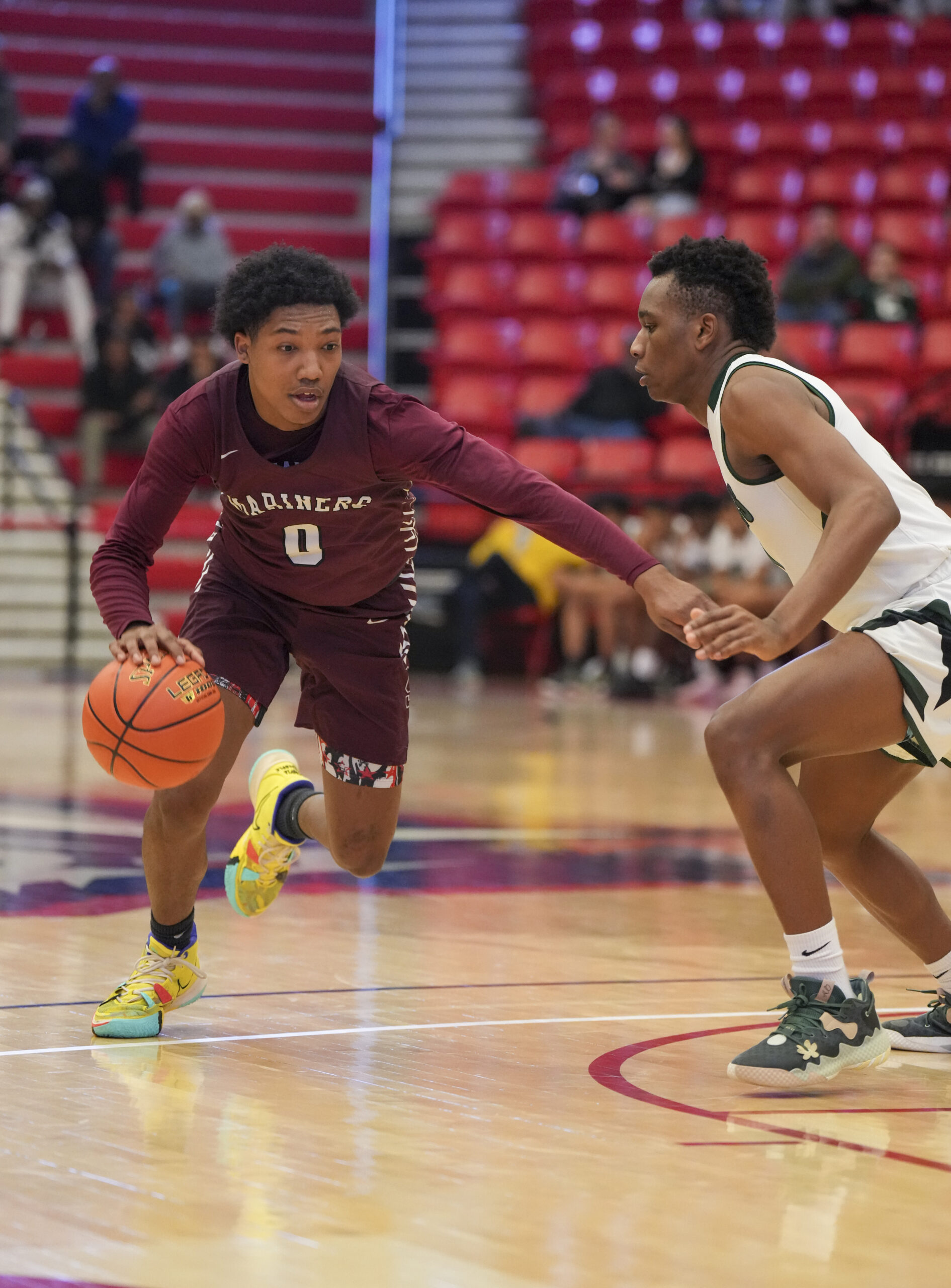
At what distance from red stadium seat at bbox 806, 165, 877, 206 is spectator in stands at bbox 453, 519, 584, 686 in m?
4.44

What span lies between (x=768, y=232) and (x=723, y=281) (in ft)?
41.6

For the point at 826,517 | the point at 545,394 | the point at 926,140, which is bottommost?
the point at 826,517

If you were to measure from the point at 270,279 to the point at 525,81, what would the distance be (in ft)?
53.3

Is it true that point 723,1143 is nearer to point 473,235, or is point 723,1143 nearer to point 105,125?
point 473,235

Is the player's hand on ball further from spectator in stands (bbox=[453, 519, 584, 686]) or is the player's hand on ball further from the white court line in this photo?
spectator in stands (bbox=[453, 519, 584, 686])

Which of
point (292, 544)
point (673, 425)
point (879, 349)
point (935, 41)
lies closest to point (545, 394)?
point (673, 425)

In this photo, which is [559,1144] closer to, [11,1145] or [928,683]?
[11,1145]

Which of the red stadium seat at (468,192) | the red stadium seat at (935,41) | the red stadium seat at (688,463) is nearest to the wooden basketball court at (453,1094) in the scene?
the red stadium seat at (688,463)

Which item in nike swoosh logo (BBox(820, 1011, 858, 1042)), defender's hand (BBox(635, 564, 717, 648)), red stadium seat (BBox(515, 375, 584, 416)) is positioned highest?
red stadium seat (BBox(515, 375, 584, 416))

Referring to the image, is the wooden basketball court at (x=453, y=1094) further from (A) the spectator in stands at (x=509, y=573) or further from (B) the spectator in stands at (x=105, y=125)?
(B) the spectator in stands at (x=105, y=125)

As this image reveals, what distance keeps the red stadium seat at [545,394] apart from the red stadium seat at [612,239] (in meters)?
1.34

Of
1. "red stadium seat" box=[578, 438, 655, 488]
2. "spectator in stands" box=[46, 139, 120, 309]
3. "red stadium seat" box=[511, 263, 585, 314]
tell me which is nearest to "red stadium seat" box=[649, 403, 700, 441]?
"red stadium seat" box=[578, 438, 655, 488]

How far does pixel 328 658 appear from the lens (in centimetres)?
452

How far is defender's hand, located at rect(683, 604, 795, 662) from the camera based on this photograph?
11.5ft
